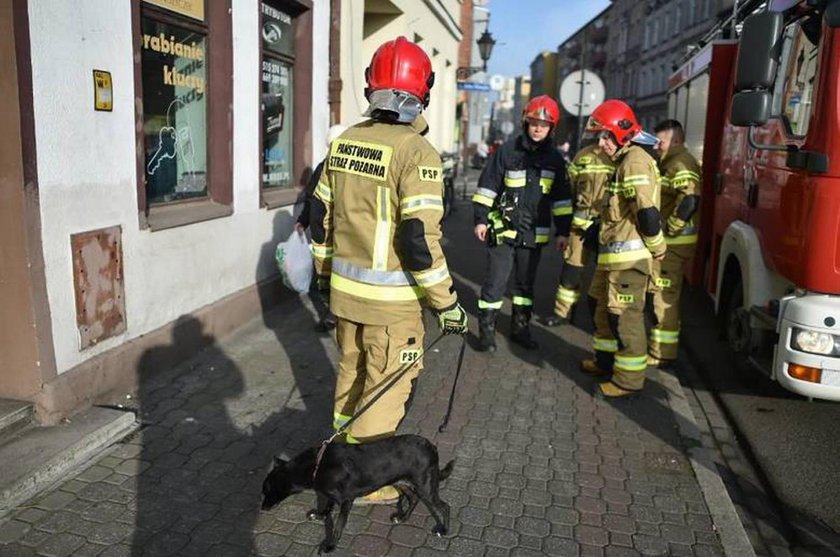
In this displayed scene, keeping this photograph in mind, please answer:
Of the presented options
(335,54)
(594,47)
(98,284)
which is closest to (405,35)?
(335,54)

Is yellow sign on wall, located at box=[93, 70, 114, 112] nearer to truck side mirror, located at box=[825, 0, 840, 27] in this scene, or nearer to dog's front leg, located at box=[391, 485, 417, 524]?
dog's front leg, located at box=[391, 485, 417, 524]

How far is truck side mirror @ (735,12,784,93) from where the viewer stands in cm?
388

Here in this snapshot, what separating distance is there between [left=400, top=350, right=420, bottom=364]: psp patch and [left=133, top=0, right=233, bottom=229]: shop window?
8.03 feet

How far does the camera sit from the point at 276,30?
7.02 m

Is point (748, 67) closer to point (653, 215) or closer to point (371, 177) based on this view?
point (653, 215)

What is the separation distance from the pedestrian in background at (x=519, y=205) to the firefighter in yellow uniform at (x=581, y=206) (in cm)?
12

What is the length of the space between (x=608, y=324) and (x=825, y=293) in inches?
62.4

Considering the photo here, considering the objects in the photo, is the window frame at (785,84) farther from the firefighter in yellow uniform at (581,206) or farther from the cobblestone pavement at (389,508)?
the cobblestone pavement at (389,508)

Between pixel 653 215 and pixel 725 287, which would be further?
pixel 725 287

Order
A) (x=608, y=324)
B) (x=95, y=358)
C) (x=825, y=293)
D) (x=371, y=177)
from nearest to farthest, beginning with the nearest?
(x=371, y=177) → (x=825, y=293) → (x=95, y=358) → (x=608, y=324)

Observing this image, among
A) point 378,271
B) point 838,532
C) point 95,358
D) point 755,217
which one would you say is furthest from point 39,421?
point 755,217

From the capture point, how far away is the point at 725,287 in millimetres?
5613

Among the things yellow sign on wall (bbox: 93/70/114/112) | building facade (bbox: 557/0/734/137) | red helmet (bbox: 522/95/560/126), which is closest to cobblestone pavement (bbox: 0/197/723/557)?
yellow sign on wall (bbox: 93/70/114/112)

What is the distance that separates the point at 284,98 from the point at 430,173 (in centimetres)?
494
